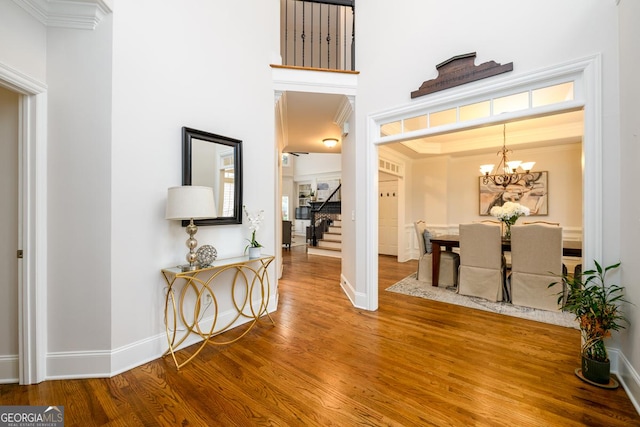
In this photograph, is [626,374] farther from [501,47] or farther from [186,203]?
[186,203]

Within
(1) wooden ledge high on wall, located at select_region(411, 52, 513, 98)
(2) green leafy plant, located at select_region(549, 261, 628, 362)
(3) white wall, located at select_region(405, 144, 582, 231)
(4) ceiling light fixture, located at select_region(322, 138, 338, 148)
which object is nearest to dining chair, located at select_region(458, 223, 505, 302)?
(2) green leafy plant, located at select_region(549, 261, 628, 362)

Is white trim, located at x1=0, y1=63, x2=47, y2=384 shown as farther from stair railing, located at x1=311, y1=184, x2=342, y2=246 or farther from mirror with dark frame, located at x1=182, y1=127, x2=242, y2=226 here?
stair railing, located at x1=311, y1=184, x2=342, y2=246

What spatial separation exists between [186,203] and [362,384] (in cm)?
181

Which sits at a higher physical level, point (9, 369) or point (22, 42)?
point (22, 42)

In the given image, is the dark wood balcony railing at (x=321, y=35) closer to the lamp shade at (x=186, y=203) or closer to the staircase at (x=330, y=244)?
the lamp shade at (x=186, y=203)

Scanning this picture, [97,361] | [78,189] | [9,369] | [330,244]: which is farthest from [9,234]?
[330,244]

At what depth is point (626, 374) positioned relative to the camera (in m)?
1.77

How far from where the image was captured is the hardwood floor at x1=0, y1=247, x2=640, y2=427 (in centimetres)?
153

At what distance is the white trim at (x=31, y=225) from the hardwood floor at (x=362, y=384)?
24cm

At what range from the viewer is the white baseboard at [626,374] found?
1612 mm

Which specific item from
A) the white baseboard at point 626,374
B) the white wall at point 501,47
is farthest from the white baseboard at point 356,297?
the white baseboard at point 626,374

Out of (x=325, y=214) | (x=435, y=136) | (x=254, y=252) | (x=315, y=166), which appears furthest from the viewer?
(x=315, y=166)

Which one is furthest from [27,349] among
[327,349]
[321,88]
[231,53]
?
[321,88]

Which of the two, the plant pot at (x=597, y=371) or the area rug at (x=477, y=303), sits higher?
the plant pot at (x=597, y=371)
